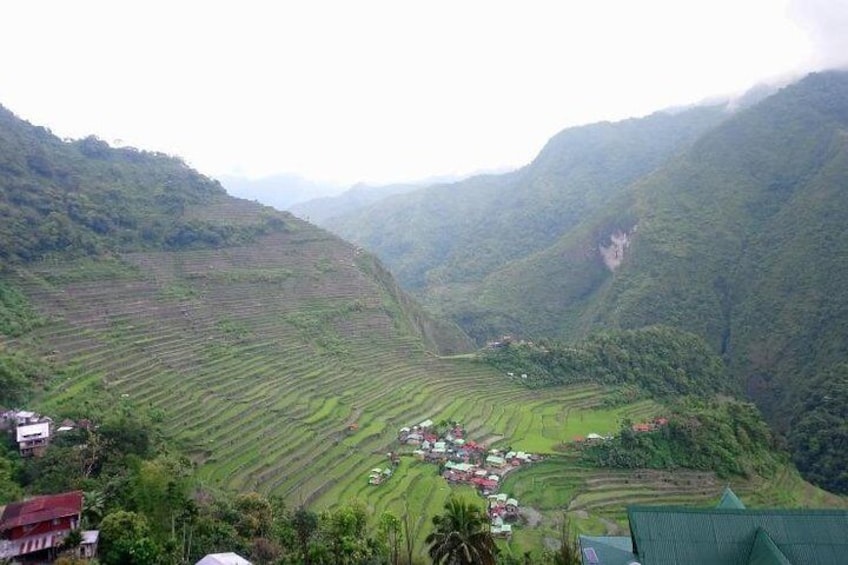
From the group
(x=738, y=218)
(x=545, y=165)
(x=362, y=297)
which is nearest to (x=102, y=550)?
(x=362, y=297)

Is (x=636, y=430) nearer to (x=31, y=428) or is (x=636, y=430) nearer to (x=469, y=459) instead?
(x=469, y=459)

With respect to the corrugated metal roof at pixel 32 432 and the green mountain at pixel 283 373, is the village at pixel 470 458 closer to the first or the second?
the green mountain at pixel 283 373

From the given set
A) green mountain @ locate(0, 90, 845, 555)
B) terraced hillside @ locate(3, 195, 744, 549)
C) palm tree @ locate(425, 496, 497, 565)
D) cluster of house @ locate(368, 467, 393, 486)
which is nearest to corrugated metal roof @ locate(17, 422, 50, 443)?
green mountain @ locate(0, 90, 845, 555)

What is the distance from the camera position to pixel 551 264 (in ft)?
334

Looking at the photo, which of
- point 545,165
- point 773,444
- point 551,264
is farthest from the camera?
point 545,165

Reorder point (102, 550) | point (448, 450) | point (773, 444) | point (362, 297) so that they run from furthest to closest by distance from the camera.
Answer: point (362, 297)
point (773, 444)
point (448, 450)
point (102, 550)

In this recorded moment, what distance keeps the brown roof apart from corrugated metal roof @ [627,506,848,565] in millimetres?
15810

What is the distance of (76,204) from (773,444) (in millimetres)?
57049

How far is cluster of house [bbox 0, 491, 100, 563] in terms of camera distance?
15.9 m

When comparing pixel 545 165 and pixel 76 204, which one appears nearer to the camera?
pixel 76 204

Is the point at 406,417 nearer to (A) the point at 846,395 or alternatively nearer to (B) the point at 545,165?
(A) the point at 846,395

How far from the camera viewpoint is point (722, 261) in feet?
262

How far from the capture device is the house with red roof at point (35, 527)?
627 inches

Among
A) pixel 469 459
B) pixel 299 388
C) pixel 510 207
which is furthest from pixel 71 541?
pixel 510 207
